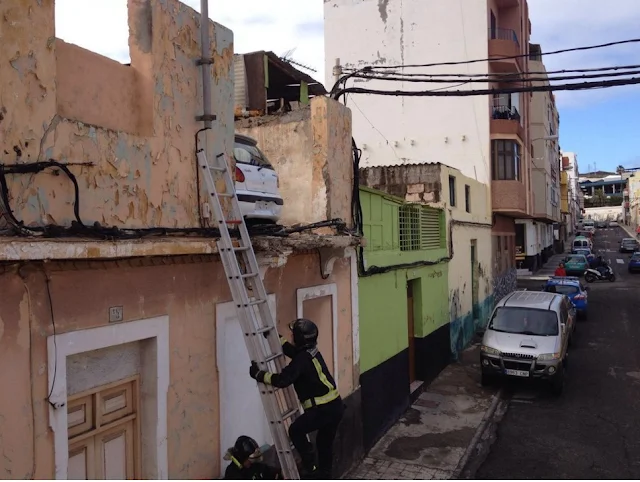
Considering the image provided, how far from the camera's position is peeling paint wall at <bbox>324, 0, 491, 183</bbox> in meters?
22.3

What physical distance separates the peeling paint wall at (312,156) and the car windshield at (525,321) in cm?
642

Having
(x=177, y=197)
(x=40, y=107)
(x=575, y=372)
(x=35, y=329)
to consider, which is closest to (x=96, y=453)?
(x=35, y=329)

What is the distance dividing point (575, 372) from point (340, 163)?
31.2ft

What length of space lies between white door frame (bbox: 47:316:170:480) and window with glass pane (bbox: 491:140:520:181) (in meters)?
19.7

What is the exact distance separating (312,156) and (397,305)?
4.12m

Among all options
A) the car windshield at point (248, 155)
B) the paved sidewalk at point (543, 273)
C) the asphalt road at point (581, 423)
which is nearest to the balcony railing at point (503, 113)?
the asphalt road at point (581, 423)

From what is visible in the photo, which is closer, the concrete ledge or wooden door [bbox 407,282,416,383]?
the concrete ledge

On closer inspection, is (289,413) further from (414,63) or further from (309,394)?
(414,63)

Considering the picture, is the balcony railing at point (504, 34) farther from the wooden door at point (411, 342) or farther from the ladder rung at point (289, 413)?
the ladder rung at point (289, 413)

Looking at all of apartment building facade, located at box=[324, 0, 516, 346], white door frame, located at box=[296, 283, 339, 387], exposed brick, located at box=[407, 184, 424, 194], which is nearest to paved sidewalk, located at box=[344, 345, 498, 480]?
white door frame, located at box=[296, 283, 339, 387]

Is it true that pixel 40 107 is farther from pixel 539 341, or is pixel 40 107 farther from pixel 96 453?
pixel 539 341

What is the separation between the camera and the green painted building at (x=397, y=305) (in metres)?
9.57

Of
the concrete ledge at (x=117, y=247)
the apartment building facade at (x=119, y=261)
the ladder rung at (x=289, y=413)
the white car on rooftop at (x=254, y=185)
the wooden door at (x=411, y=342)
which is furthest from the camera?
the wooden door at (x=411, y=342)

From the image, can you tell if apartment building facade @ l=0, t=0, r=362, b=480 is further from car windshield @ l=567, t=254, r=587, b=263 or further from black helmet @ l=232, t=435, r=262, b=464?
car windshield @ l=567, t=254, r=587, b=263
